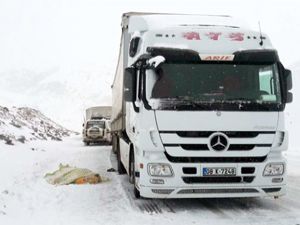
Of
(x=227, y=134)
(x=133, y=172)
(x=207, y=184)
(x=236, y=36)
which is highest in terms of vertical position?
(x=236, y=36)

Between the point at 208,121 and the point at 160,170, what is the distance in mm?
1106

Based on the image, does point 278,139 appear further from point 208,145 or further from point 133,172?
point 133,172

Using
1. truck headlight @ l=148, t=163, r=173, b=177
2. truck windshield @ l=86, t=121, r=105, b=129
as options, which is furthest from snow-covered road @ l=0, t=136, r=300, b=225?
truck windshield @ l=86, t=121, r=105, b=129

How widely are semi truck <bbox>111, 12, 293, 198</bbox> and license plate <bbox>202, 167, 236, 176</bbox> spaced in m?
0.02

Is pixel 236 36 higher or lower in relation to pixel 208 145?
higher

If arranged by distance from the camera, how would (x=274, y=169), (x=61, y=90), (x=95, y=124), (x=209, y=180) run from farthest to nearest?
(x=61, y=90)
(x=95, y=124)
(x=274, y=169)
(x=209, y=180)

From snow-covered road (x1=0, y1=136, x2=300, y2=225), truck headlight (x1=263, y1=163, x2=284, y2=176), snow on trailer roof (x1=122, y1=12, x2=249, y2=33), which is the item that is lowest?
snow-covered road (x1=0, y1=136, x2=300, y2=225)

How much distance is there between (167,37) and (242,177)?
265cm

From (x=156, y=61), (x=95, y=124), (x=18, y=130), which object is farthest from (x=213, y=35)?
(x=95, y=124)

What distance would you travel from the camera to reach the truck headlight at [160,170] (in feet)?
25.1

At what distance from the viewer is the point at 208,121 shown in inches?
301

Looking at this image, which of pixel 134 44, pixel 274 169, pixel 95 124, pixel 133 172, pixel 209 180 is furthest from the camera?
pixel 95 124

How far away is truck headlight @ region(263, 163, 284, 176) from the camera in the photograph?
783 centimetres

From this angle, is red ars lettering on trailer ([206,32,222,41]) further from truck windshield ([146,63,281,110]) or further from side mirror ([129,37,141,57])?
side mirror ([129,37,141,57])
